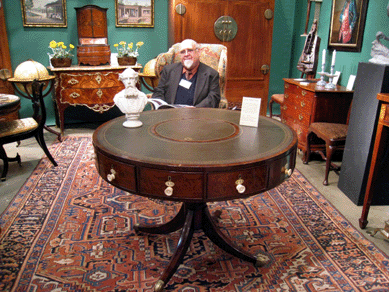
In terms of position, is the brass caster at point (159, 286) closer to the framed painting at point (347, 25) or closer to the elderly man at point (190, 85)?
the elderly man at point (190, 85)

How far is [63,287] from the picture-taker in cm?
229

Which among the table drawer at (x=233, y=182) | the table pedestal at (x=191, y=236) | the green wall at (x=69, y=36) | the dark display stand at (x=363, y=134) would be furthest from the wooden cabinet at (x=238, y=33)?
the table drawer at (x=233, y=182)

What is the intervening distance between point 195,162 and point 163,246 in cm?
122

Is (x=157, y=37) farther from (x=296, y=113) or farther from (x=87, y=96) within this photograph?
(x=296, y=113)

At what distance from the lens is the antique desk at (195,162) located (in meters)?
1.85

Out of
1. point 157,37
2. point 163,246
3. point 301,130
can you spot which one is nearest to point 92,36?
point 157,37

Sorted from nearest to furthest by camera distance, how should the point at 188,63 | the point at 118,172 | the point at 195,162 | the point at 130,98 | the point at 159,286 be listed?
the point at 195,162 → the point at 118,172 → the point at 159,286 → the point at 130,98 → the point at 188,63

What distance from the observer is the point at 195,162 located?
6.05ft


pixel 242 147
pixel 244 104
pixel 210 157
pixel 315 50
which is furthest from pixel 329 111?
pixel 210 157

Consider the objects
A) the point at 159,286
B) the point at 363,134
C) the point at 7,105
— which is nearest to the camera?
the point at 159,286

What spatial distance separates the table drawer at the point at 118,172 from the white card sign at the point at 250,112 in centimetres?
106

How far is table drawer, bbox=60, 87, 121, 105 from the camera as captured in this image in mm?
5438

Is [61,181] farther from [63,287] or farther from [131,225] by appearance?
[63,287]

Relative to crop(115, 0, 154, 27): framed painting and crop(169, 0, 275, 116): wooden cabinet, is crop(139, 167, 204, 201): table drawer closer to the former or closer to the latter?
crop(169, 0, 275, 116): wooden cabinet
